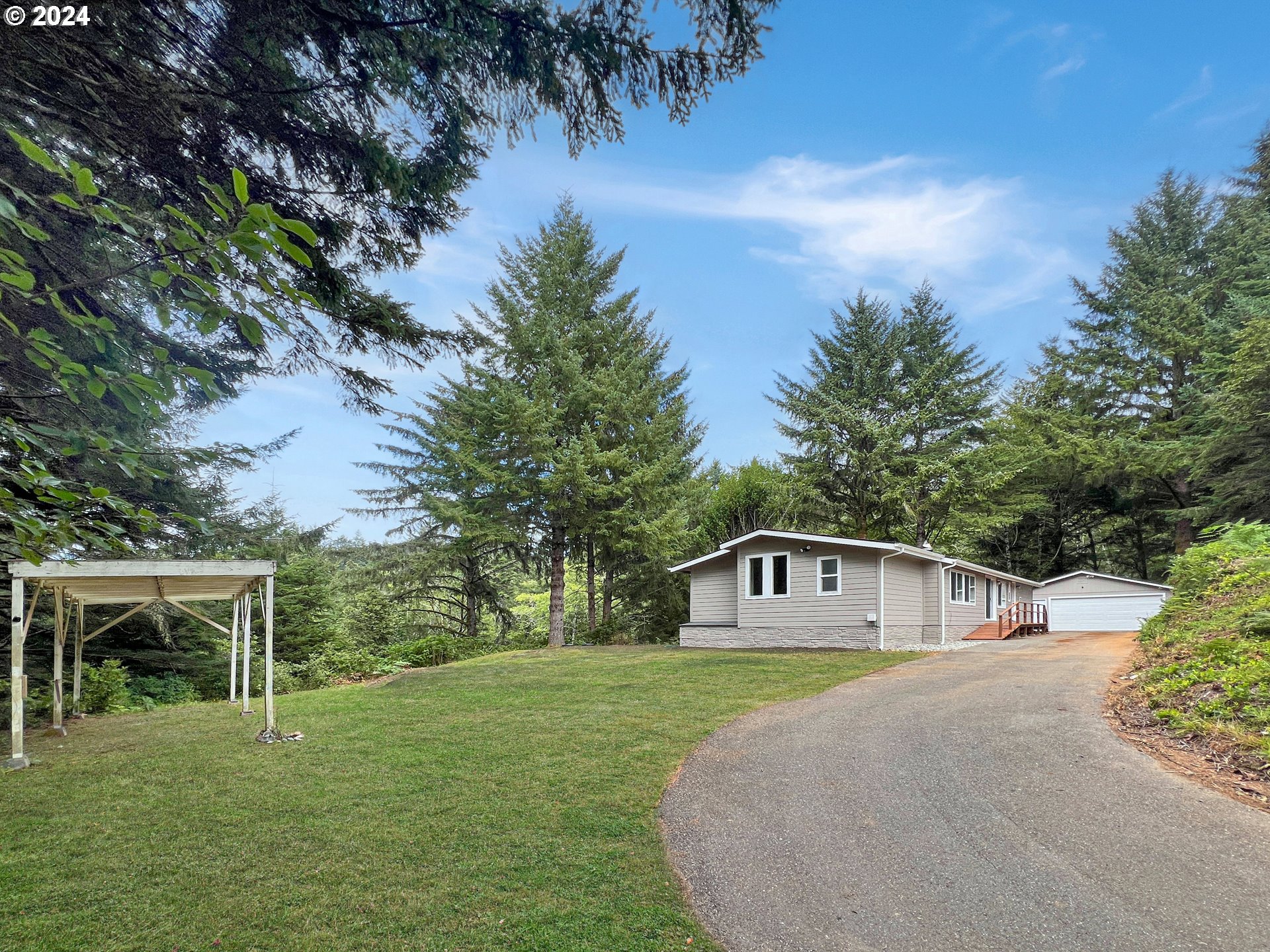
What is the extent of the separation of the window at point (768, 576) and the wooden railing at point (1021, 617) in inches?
339

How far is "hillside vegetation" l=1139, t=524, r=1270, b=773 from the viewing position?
16.9 feet

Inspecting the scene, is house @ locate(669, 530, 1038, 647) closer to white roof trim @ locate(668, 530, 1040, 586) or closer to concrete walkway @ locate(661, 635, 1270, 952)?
white roof trim @ locate(668, 530, 1040, 586)

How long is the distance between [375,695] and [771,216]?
494 inches

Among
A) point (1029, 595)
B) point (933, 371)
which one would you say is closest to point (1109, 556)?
point (1029, 595)

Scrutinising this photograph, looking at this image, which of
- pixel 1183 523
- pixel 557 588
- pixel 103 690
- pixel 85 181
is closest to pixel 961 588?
pixel 1183 523

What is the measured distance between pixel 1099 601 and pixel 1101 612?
0.40 m

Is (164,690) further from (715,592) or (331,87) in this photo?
(715,592)

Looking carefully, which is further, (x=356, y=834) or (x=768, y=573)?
(x=768, y=573)

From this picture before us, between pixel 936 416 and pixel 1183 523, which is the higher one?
pixel 936 416

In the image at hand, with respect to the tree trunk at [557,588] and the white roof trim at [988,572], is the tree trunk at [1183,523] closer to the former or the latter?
the white roof trim at [988,572]

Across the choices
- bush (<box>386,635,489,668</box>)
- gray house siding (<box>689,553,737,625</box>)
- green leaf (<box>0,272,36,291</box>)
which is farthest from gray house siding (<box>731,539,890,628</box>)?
green leaf (<box>0,272,36,291</box>)

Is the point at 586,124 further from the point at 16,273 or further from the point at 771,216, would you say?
the point at 771,216

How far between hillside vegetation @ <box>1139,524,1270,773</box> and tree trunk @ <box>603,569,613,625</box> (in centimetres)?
1524

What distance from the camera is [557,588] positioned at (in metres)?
19.2
